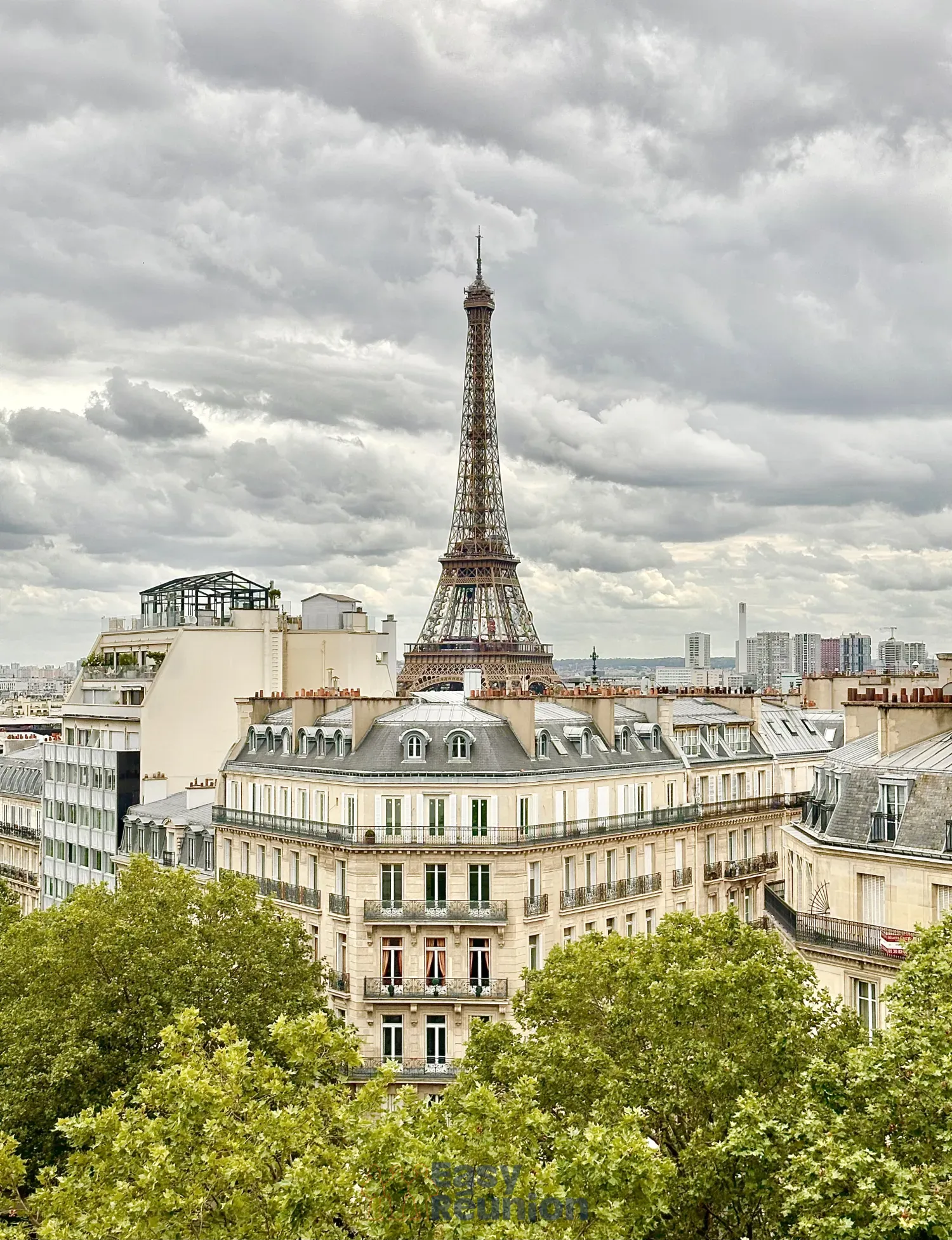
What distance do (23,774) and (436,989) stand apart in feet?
115

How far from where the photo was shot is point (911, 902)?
2606cm

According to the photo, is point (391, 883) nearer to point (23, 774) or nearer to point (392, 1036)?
point (392, 1036)

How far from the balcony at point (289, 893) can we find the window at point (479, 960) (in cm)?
508

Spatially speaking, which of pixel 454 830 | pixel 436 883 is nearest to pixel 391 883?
pixel 436 883

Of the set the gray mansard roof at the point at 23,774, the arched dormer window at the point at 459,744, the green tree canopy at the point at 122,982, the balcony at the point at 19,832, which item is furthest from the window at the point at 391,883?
the gray mansard roof at the point at 23,774

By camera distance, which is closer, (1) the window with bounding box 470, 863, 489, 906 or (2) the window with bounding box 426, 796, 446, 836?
(1) the window with bounding box 470, 863, 489, 906

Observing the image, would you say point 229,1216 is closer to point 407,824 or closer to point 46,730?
point 407,824

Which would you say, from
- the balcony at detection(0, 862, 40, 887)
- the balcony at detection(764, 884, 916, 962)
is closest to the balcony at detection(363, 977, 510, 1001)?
the balcony at detection(764, 884, 916, 962)

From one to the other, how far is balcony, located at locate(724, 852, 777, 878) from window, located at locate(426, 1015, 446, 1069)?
14805 mm

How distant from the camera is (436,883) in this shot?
121 feet

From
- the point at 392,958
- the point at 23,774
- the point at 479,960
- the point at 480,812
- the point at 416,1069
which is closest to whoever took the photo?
Answer: the point at 416,1069

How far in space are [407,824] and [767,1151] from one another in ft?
70.3

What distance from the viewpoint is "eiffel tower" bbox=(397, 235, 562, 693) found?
363ft

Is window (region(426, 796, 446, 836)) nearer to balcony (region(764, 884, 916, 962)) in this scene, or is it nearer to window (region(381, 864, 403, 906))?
window (region(381, 864, 403, 906))
